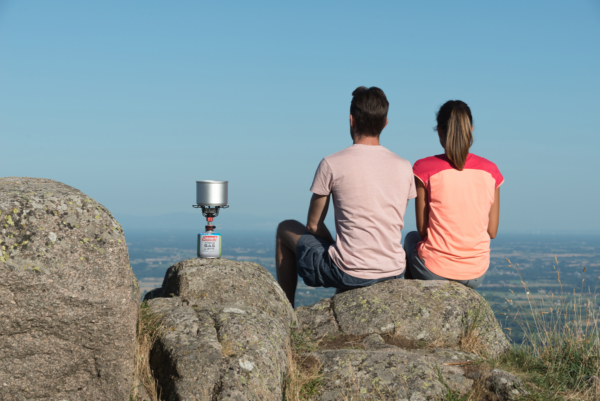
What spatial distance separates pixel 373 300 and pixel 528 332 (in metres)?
1.83

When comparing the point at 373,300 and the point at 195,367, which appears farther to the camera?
the point at 373,300

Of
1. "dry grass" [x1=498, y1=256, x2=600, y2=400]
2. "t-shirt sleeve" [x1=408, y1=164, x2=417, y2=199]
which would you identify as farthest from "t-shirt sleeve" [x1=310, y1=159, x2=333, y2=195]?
"dry grass" [x1=498, y1=256, x2=600, y2=400]

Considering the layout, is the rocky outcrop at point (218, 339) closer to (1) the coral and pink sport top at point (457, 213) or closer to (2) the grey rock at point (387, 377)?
(2) the grey rock at point (387, 377)

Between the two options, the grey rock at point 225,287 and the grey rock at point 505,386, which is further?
the grey rock at point 225,287

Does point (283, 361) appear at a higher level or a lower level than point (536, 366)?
higher

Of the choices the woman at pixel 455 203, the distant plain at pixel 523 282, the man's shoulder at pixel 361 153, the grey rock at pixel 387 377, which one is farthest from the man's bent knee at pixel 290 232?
the distant plain at pixel 523 282

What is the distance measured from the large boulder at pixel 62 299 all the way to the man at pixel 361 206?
2.32 metres

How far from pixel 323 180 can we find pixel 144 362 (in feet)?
8.25

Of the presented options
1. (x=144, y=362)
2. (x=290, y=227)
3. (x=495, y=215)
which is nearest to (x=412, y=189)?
(x=495, y=215)

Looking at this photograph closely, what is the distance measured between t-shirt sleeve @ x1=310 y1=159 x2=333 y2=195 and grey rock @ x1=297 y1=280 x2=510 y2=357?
127cm

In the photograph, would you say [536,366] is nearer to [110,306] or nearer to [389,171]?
[389,171]

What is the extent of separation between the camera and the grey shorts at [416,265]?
5.99m

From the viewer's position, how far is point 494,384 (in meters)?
4.21

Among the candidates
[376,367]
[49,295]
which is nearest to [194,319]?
[49,295]
